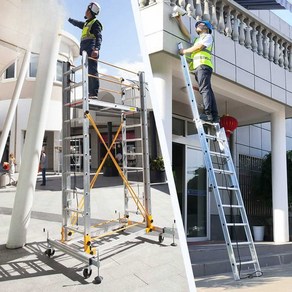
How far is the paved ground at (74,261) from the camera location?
683 mm

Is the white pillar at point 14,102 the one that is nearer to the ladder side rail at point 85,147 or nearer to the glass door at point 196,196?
the ladder side rail at point 85,147

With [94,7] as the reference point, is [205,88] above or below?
above

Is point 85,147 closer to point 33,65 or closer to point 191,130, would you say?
point 33,65

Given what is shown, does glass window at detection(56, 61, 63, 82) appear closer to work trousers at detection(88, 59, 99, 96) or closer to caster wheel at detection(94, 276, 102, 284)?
work trousers at detection(88, 59, 99, 96)

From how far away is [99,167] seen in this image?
89 cm

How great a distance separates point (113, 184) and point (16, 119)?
305mm

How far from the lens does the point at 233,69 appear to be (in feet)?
9.05

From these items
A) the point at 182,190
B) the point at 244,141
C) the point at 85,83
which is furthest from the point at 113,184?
the point at 244,141

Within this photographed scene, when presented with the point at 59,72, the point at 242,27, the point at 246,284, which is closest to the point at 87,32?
the point at 59,72

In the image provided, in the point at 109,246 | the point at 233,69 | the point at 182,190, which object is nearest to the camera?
the point at 109,246

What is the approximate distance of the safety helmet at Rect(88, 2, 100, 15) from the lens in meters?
0.83

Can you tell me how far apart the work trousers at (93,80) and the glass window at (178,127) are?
270cm

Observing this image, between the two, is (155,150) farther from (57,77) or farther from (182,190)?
(182,190)

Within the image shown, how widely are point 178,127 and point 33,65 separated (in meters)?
2.98
